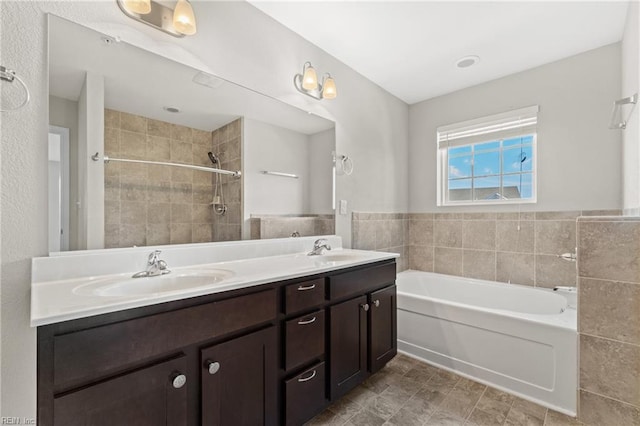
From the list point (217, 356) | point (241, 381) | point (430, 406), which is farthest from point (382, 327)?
point (217, 356)

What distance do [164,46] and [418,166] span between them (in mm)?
2735

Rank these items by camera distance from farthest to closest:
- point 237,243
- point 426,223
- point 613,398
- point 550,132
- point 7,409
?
point 426,223, point 550,132, point 237,243, point 613,398, point 7,409

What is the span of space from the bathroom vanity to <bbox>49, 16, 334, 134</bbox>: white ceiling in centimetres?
99

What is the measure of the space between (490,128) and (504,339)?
2.00m

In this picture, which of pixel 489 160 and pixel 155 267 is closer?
pixel 155 267

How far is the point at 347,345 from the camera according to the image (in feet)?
5.45

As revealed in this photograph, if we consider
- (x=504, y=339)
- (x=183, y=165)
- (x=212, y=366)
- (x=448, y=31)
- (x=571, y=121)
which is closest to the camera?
(x=212, y=366)

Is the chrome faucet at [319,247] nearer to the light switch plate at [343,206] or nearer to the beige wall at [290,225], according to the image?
the beige wall at [290,225]

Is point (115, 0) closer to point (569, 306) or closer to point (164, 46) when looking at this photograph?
point (164, 46)

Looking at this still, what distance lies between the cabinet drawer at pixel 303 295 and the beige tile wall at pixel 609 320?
119 centimetres

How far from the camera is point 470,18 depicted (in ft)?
6.33

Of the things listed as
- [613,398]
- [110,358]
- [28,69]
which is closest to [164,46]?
[28,69]

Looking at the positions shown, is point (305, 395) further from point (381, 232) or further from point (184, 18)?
point (184, 18)

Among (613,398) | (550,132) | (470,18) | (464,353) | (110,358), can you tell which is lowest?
(464,353)
